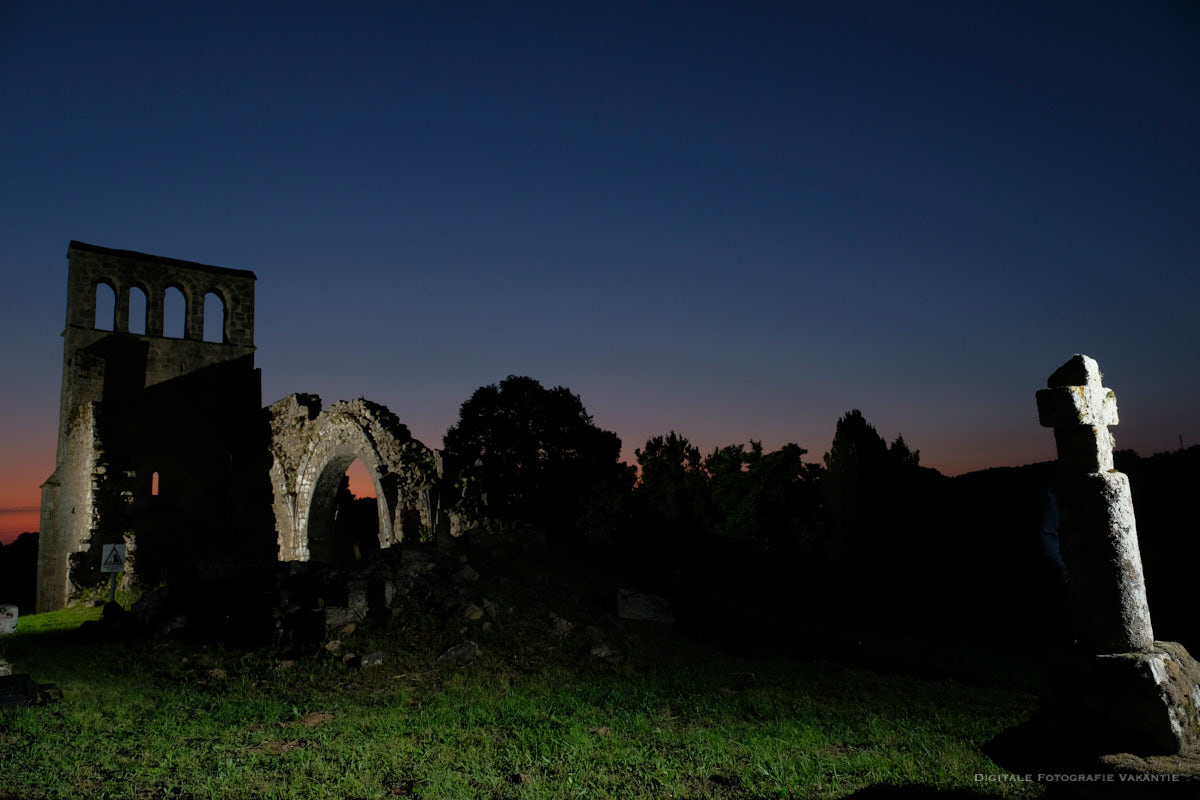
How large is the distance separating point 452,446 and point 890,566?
2192 centimetres

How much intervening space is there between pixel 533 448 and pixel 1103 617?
93.8ft

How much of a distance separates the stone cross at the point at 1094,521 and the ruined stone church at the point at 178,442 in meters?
15.4

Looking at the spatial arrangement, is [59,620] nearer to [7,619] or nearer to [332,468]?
[332,468]

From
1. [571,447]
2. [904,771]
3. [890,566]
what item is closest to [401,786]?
[904,771]

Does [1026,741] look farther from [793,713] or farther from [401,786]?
[401,786]

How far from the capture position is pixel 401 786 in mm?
4758

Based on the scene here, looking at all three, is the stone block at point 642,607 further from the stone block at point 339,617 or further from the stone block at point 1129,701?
the stone block at point 1129,701

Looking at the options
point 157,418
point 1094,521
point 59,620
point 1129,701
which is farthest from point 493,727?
point 157,418

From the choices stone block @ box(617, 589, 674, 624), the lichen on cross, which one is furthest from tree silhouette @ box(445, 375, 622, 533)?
the lichen on cross

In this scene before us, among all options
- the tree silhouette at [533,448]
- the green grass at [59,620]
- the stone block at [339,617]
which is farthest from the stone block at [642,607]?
the tree silhouette at [533,448]

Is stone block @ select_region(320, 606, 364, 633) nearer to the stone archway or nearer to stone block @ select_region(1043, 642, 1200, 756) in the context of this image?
the stone archway

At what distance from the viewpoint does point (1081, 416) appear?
4285 mm

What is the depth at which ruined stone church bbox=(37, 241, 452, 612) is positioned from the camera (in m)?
20.0

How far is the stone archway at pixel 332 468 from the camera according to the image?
55.1ft
